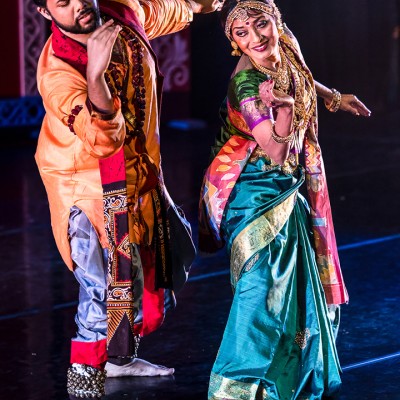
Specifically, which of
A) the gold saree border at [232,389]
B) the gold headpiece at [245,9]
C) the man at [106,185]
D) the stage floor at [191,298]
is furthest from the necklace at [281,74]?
the stage floor at [191,298]

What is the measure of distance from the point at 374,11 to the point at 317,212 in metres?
6.76

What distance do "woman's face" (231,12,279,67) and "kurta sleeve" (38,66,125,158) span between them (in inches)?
17.3

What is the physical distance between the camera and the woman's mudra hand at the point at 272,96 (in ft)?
11.0

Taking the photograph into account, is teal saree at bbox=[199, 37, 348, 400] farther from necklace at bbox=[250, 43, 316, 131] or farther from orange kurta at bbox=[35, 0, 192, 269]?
orange kurta at bbox=[35, 0, 192, 269]

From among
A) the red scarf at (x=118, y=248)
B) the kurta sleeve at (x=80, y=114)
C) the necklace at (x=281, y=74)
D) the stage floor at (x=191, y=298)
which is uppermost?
the necklace at (x=281, y=74)

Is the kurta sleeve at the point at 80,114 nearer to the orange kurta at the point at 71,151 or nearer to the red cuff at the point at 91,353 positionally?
the orange kurta at the point at 71,151

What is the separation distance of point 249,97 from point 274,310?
2.10ft

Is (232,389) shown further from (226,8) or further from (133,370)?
(226,8)

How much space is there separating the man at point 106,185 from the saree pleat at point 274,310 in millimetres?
279

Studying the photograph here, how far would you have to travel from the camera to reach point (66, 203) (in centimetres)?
368

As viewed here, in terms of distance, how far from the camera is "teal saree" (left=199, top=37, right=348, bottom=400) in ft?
11.8

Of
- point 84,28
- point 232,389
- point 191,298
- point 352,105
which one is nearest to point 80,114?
point 84,28

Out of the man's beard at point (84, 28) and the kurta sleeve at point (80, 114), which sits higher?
the man's beard at point (84, 28)

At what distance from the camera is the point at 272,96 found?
3352 mm
